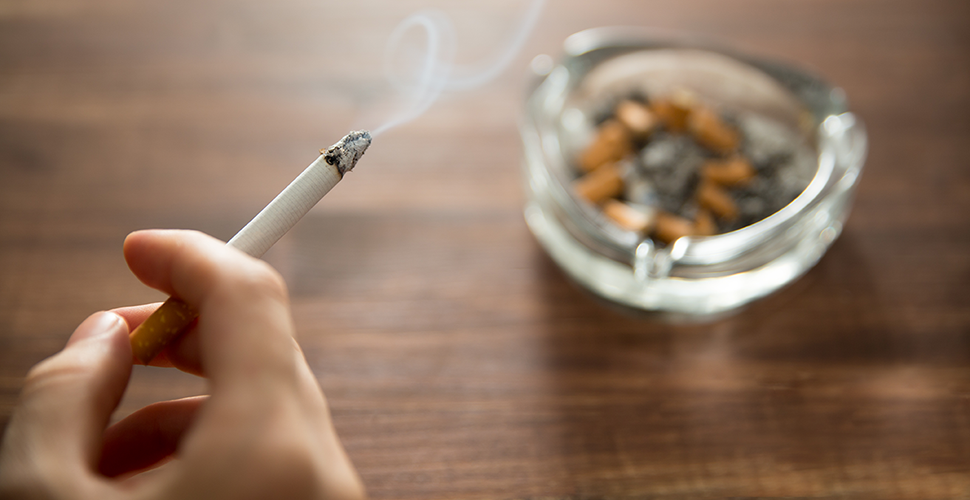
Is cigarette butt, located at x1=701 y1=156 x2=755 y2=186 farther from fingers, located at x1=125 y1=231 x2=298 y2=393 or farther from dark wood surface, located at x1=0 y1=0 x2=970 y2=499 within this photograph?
fingers, located at x1=125 y1=231 x2=298 y2=393

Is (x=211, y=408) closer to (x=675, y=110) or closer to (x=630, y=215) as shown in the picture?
(x=630, y=215)

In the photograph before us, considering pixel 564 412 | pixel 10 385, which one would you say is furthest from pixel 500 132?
pixel 10 385

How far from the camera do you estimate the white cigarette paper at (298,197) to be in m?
0.29

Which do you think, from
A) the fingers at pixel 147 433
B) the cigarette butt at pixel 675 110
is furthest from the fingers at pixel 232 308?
the cigarette butt at pixel 675 110

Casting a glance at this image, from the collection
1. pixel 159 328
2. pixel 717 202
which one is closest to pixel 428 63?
pixel 717 202

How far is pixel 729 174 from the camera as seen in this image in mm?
549

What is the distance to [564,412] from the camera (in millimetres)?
465

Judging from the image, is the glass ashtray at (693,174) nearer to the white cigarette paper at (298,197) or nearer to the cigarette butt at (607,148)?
the cigarette butt at (607,148)

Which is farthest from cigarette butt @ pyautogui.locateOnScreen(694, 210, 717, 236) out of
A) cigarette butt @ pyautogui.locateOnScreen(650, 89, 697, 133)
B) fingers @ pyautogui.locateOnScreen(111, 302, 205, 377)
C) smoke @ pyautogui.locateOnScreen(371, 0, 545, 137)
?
fingers @ pyautogui.locateOnScreen(111, 302, 205, 377)

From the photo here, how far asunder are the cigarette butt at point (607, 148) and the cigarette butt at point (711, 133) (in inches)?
2.5

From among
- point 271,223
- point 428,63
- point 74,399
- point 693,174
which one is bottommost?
point 74,399

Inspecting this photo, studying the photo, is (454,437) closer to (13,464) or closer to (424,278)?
(424,278)

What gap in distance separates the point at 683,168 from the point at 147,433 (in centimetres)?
46

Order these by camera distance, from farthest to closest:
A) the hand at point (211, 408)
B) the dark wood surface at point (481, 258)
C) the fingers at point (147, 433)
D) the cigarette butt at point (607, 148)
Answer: the cigarette butt at point (607, 148) < the dark wood surface at point (481, 258) < the fingers at point (147, 433) < the hand at point (211, 408)
